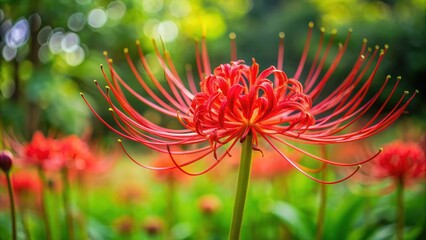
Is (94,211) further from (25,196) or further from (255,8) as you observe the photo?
(255,8)

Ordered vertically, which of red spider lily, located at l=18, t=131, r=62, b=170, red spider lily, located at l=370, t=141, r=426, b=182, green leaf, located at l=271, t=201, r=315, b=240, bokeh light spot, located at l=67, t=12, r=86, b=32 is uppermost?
bokeh light spot, located at l=67, t=12, r=86, b=32

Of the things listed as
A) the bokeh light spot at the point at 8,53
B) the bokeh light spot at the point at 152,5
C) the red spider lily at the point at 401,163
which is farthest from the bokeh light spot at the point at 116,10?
the red spider lily at the point at 401,163

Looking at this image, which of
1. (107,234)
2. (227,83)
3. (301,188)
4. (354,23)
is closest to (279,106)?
(227,83)

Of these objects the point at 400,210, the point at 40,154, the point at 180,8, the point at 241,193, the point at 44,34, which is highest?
the point at 180,8

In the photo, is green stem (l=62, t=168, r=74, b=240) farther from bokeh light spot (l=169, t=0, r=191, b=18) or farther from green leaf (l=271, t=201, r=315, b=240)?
bokeh light spot (l=169, t=0, r=191, b=18)

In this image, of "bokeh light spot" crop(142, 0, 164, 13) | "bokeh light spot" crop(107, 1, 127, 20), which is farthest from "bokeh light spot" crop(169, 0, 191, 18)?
"bokeh light spot" crop(107, 1, 127, 20)

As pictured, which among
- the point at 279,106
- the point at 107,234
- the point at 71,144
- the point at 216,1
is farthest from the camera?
the point at 216,1

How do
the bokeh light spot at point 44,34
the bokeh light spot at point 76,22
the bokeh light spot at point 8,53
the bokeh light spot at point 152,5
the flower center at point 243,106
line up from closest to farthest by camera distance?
the flower center at point 243,106 → the bokeh light spot at point 8,53 → the bokeh light spot at point 44,34 → the bokeh light spot at point 76,22 → the bokeh light spot at point 152,5

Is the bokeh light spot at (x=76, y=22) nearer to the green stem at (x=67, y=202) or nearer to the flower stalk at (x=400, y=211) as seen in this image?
the green stem at (x=67, y=202)

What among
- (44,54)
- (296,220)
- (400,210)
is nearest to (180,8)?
(44,54)

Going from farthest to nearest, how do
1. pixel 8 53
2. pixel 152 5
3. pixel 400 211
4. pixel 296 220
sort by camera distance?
pixel 152 5 < pixel 8 53 < pixel 296 220 < pixel 400 211

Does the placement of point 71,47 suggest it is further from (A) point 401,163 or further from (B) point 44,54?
(A) point 401,163
